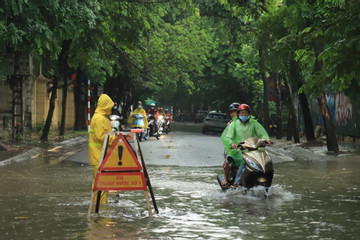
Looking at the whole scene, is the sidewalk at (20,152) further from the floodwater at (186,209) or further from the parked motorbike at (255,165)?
the parked motorbike at (255,165)

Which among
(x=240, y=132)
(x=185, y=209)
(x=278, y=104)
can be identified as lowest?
(x=185, y=209)

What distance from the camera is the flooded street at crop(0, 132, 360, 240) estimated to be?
26.3 ft

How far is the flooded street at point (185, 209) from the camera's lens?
8023 mm

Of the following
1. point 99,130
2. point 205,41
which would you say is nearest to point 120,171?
point 99,130

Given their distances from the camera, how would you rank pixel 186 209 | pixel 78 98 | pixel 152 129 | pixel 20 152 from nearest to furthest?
pixel 186 209
pixel 20 152
pixel 152 129
pixel 78 98

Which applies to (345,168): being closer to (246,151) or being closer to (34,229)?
(246,151)

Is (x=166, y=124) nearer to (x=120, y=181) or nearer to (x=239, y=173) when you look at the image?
(x=239, y=173)

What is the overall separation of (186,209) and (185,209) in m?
0.01

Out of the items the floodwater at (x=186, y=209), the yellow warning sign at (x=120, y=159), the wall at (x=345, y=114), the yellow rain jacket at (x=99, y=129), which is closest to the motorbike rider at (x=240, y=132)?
the floodwater at (x=186, y=209)

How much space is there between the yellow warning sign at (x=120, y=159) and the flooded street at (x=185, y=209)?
0.64 m

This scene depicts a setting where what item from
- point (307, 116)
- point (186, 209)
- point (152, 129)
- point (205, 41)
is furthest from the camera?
point (205, 41)

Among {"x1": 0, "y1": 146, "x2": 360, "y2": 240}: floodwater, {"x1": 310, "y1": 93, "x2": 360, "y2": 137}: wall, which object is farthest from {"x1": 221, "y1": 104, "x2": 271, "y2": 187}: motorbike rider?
{"x1": 310, "y1": 93, "x2": 360, "y2": 137}: wall

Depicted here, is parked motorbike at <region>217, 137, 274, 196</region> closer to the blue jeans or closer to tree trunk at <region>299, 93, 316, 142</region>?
the blue jeans

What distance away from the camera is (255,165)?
11.0 metres
